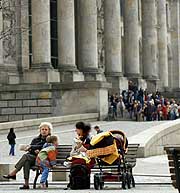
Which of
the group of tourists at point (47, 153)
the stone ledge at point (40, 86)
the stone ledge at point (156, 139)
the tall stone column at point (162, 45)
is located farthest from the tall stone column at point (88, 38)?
the group of tourists at point (47, 153)

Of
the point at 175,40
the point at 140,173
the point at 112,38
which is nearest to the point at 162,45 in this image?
the point at 175,40

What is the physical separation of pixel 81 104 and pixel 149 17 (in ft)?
61.9

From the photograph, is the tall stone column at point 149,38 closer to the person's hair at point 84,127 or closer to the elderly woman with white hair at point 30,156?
the elderly woman with white hair at point 30,156

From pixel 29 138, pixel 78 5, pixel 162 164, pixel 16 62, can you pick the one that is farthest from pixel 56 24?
pixel 162 164

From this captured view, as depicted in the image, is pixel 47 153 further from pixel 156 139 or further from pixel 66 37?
pixel 66 37

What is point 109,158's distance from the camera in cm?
1345

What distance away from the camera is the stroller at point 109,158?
13250 millimetres

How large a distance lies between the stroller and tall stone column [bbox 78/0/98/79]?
31313 mm

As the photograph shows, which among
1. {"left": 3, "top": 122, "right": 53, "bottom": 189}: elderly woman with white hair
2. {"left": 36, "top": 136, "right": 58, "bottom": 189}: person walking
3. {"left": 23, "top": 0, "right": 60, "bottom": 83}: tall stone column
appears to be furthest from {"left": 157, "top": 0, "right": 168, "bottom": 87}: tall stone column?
{"left": 36, "top": 136, "right": 58, "bottom": 189}: person walking

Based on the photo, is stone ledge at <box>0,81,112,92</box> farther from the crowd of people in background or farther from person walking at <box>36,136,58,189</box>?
person walking at <box>36,136,58,189</box>

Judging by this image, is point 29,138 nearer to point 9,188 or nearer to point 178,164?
point 9,188

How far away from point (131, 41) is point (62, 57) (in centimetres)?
1047

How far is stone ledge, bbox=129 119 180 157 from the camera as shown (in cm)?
2250

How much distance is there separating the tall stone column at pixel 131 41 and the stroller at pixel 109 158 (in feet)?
125
